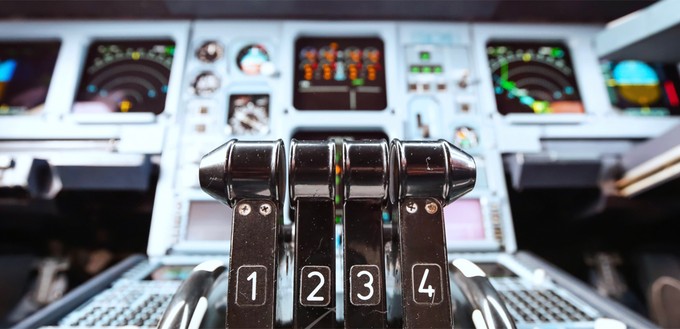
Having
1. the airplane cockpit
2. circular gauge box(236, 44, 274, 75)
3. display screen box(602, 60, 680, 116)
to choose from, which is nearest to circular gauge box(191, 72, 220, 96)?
the airplane cockpit

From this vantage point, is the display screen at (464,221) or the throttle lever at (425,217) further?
the display screen at (464,221)

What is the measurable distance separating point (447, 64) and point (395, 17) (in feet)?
0.99

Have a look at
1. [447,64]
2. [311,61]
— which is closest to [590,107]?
[447,64]

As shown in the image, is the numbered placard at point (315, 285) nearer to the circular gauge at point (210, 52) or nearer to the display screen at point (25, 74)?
the circular gauge at point (210, 52)

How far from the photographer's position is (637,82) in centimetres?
188

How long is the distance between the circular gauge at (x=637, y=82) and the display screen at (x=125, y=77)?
1.83 meters

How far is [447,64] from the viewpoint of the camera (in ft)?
5.97

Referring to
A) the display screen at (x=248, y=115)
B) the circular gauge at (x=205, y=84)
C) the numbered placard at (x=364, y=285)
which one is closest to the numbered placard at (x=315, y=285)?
the numbered placard at (x=364, y=285)

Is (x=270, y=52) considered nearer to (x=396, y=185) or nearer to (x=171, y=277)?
(x=171, y=277)

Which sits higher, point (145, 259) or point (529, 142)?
point (529, 142)

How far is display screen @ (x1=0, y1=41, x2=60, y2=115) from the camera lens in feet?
5.83

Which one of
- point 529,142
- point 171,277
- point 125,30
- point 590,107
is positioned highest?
point 125,30

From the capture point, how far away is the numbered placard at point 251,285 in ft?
2.31

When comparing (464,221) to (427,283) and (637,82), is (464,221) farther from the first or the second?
(637,82)
